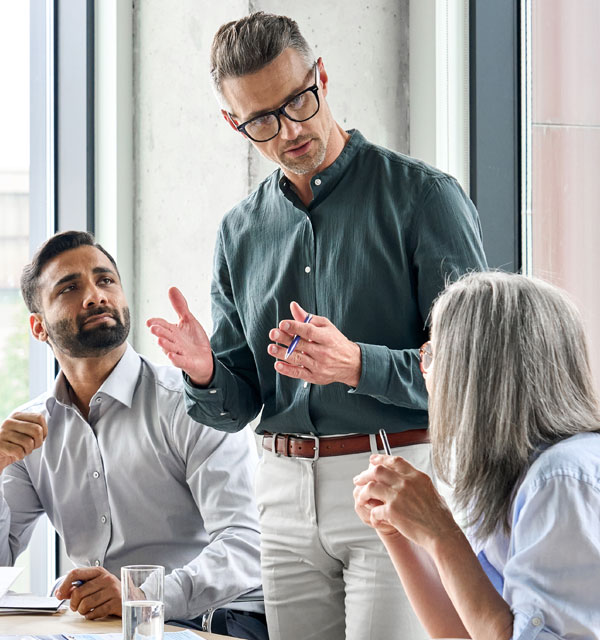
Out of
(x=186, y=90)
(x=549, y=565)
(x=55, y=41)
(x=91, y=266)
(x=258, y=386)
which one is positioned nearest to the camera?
(x=549, y=565)

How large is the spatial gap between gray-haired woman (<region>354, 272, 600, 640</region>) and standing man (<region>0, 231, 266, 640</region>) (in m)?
0.79

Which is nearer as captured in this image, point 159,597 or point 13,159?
point 159,597

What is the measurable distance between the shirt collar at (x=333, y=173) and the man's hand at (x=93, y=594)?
32.8 inches

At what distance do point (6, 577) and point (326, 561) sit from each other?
0.61m

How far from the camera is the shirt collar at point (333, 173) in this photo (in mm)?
1887

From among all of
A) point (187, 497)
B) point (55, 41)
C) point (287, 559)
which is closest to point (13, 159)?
point (55, 41)

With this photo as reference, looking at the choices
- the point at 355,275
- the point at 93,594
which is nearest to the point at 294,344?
the point at 355,275

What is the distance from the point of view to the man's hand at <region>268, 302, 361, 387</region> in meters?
1.58

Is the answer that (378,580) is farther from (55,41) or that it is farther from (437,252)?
(55,41)

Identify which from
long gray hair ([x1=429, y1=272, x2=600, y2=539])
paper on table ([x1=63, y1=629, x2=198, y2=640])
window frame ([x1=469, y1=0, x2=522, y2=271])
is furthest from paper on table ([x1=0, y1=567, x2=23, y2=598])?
window frame ([x1=469, y1=0, x2=522, y2=271])

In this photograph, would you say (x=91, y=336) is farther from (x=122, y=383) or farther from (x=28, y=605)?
(x=28, y=605)

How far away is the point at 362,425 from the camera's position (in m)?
1.79

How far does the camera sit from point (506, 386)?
1.26 metres

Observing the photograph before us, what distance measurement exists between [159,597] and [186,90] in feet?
6.81
